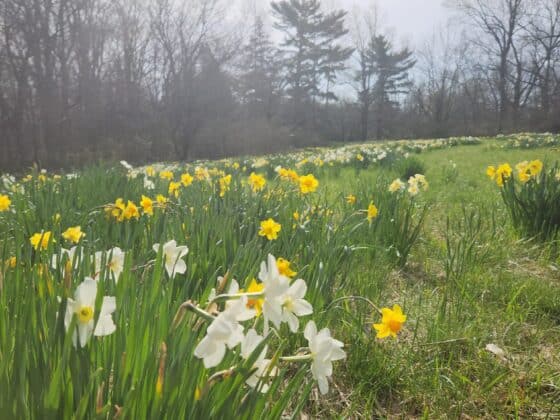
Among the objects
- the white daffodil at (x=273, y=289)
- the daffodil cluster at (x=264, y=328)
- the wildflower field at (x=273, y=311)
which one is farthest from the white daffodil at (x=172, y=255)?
the white daffodil at (x=273, y=289)

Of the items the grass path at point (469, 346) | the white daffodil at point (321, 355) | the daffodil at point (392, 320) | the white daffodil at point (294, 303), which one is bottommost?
the grass path at point (469, 346)

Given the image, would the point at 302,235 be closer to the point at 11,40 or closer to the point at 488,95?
the point at 11,40

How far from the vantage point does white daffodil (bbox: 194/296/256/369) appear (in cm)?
55

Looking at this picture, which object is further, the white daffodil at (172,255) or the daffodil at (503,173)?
the daffodil at (503,173)

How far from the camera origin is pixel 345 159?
24.1 feet

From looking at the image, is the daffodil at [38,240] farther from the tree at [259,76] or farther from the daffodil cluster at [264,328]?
the tree at [259,76]

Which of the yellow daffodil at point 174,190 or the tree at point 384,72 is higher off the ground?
the tree at point 384,72

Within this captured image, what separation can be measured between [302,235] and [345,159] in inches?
223

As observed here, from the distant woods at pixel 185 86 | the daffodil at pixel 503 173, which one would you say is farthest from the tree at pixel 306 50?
the daffodil at pixel 503 173

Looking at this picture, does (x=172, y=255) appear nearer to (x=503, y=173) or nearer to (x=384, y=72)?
(x=503, y=173)

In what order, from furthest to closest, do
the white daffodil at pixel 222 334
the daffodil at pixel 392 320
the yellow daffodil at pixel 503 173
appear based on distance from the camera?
the yellow daffodil at pixel 503 173
the daffodil at pixel 392 320
the white daffodil at pixel 222 334

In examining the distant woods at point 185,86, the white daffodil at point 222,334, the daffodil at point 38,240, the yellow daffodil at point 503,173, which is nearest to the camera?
the white daffodil at point 222,334

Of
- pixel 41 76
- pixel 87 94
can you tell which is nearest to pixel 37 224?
pixel 41 76

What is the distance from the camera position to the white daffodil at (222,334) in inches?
21.7
